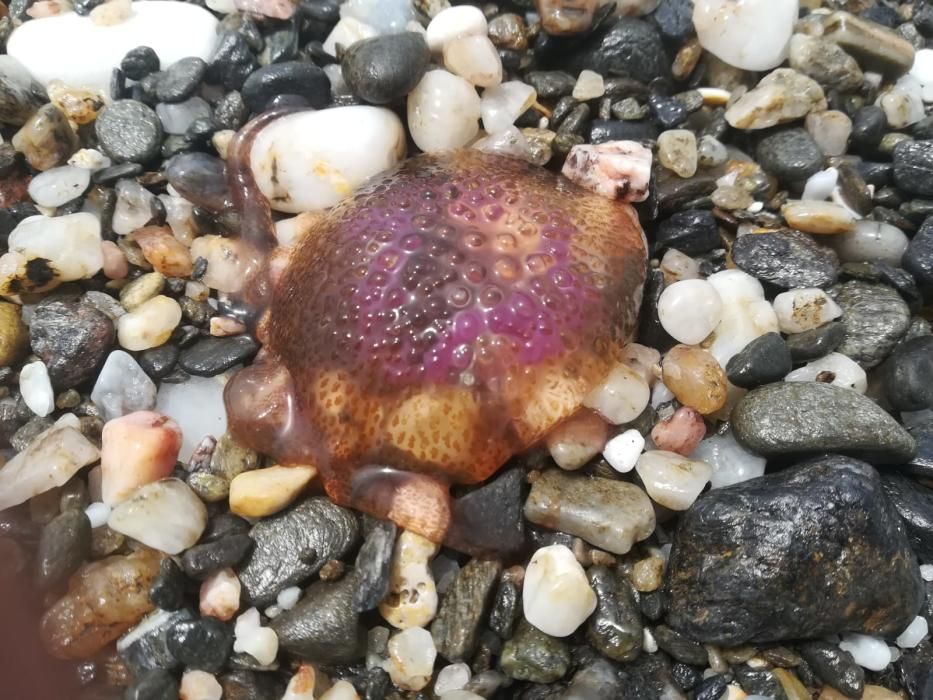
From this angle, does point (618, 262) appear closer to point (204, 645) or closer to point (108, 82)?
point (204, 645)

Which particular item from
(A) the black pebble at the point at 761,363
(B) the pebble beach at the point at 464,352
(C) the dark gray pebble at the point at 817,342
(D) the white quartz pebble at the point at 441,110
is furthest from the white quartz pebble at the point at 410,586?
(D) the white quartz pebble at the point at 441,110

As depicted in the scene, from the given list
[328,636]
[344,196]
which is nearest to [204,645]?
[328,636]

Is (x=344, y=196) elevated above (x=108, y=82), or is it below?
below

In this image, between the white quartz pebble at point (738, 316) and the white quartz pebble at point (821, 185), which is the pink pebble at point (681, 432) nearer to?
the white quartz pebble at point (738, 316)

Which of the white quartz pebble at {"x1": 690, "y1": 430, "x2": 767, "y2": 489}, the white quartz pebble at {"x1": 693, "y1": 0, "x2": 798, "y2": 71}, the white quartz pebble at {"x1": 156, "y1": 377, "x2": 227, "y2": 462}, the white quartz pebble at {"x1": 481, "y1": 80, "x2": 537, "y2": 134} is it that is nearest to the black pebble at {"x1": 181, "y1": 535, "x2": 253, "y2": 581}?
the white quartz pebble at {"x1": 156, "y1": 377, "x2": 227, "y2": 462}

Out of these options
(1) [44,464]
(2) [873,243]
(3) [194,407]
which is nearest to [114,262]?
(3) [194,407]
